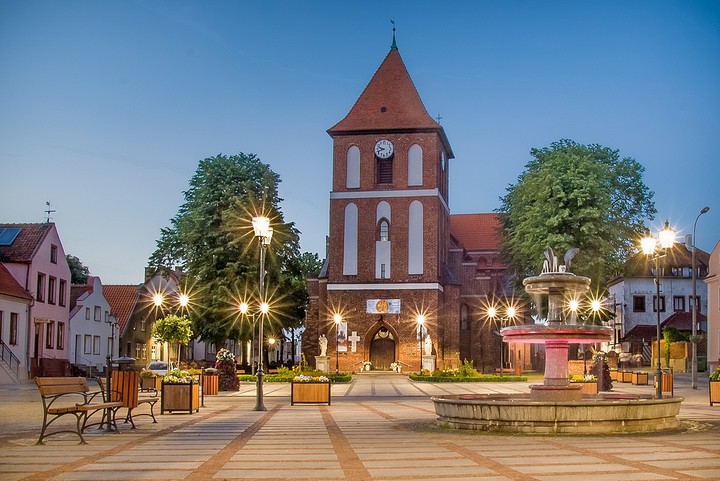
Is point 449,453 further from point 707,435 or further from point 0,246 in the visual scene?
point 0,246

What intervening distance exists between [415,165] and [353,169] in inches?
160

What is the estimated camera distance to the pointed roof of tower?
58969 millimetres

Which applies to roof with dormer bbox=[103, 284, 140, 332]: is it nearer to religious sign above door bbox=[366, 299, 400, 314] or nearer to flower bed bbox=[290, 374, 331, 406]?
religious sign above door bbox=[366, 299, 400, 314]

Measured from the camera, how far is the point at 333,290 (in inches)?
2309

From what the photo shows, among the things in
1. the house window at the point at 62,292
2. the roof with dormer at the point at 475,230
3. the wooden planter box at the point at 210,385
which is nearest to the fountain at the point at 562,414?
the wooden planter box at the point at 210,385

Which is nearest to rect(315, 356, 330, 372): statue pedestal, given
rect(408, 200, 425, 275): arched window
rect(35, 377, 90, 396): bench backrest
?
rect(408, 200, 425, 275): arched window

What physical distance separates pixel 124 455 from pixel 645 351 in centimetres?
6765

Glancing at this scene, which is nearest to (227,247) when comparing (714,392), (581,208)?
(581,208)

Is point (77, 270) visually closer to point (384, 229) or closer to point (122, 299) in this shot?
point (122, 299)

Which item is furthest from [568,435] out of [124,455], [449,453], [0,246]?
[0,246]

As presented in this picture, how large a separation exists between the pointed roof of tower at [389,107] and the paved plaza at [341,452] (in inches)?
1587

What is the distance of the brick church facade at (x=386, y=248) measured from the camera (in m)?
57.6

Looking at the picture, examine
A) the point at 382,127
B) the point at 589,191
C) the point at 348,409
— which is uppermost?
the point at 382,127

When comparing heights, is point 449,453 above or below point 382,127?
below
